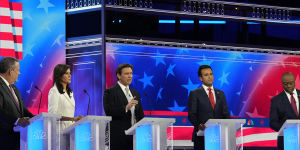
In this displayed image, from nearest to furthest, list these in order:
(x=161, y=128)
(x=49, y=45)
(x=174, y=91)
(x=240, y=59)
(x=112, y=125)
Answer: (x=161, y=128) < (x=112, y=125) < (x=49, y=45) < (x=174, y=91) < (x=240, y=59)

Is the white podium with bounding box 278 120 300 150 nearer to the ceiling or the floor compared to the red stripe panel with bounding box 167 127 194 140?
nearer to the ceiling

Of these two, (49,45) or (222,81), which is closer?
(49,45)

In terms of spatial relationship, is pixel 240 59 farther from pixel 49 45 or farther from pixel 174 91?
pixel 49 45

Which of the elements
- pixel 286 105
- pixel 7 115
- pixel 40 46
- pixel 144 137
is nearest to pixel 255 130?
pixel 286 105

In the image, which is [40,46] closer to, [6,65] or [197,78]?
[197,78]

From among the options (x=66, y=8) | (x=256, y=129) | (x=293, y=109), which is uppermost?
(x=66, y=8)

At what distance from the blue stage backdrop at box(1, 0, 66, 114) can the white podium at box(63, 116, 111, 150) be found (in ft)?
9.93

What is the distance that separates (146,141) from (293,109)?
2.06 metres

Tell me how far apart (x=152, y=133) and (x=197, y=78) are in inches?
153

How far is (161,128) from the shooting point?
5367 mm

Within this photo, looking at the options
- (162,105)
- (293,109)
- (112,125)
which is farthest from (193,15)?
(112,125)

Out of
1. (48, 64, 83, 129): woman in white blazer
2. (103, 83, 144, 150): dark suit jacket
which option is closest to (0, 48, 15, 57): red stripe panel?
(48, 64, 83, 129): woman in white blazer

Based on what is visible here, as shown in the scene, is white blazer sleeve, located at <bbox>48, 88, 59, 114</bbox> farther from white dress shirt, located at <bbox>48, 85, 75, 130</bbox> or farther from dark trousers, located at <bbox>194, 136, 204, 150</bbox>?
dark trousers, located at <bbox>194, 136, 204, 150</bbox>

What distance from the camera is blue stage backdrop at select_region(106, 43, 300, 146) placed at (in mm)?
8742
